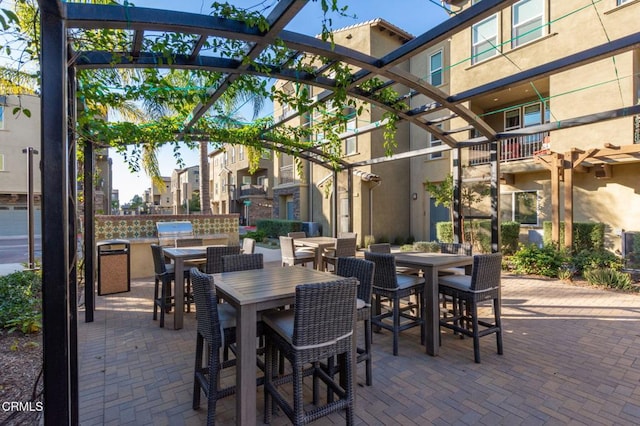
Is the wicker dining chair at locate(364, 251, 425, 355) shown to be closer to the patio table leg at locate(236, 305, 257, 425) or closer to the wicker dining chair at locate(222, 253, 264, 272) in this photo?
the wicker dining chair at locate(222, 253, 264, 272)

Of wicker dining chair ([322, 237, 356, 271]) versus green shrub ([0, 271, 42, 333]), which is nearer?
green shrub ([0, 271, 42, 333])

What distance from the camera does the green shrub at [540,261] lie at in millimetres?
7914

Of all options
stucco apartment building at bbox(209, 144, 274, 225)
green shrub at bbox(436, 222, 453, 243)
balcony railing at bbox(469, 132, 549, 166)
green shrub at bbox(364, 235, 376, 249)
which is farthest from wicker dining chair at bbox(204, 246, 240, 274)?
stucco apartment building at bbox(209, 144, 274, 225)

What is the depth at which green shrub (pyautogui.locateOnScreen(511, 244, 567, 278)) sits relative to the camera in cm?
791

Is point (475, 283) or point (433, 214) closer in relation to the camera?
point (475, 283)

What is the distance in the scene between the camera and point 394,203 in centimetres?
1459

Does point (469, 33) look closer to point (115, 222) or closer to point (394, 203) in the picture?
point (394, 203)

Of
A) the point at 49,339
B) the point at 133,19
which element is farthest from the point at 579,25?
the point at 49,339

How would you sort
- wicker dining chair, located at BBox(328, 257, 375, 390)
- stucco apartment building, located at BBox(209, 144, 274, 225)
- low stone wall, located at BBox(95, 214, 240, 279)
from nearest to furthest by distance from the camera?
wicker dining chair, located at BBox(328, 257, 375, 390) < low stone wall, located at BBox(95, 214, 240, 279) < stucco apartment building, located at BBox(209, 144, 274, 225)

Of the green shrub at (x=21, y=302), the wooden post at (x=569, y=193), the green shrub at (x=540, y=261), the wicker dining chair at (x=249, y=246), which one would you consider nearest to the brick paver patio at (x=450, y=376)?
the green shrub at (x=21, y=302)

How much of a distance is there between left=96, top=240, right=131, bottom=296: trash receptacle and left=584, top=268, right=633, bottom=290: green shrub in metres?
9.94

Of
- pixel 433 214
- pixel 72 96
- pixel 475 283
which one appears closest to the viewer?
pixel 72 96

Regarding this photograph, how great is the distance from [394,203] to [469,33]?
275 inches

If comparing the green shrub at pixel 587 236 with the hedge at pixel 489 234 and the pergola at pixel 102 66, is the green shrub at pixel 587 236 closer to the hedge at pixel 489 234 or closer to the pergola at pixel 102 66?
the hedge at pixel 489 234
